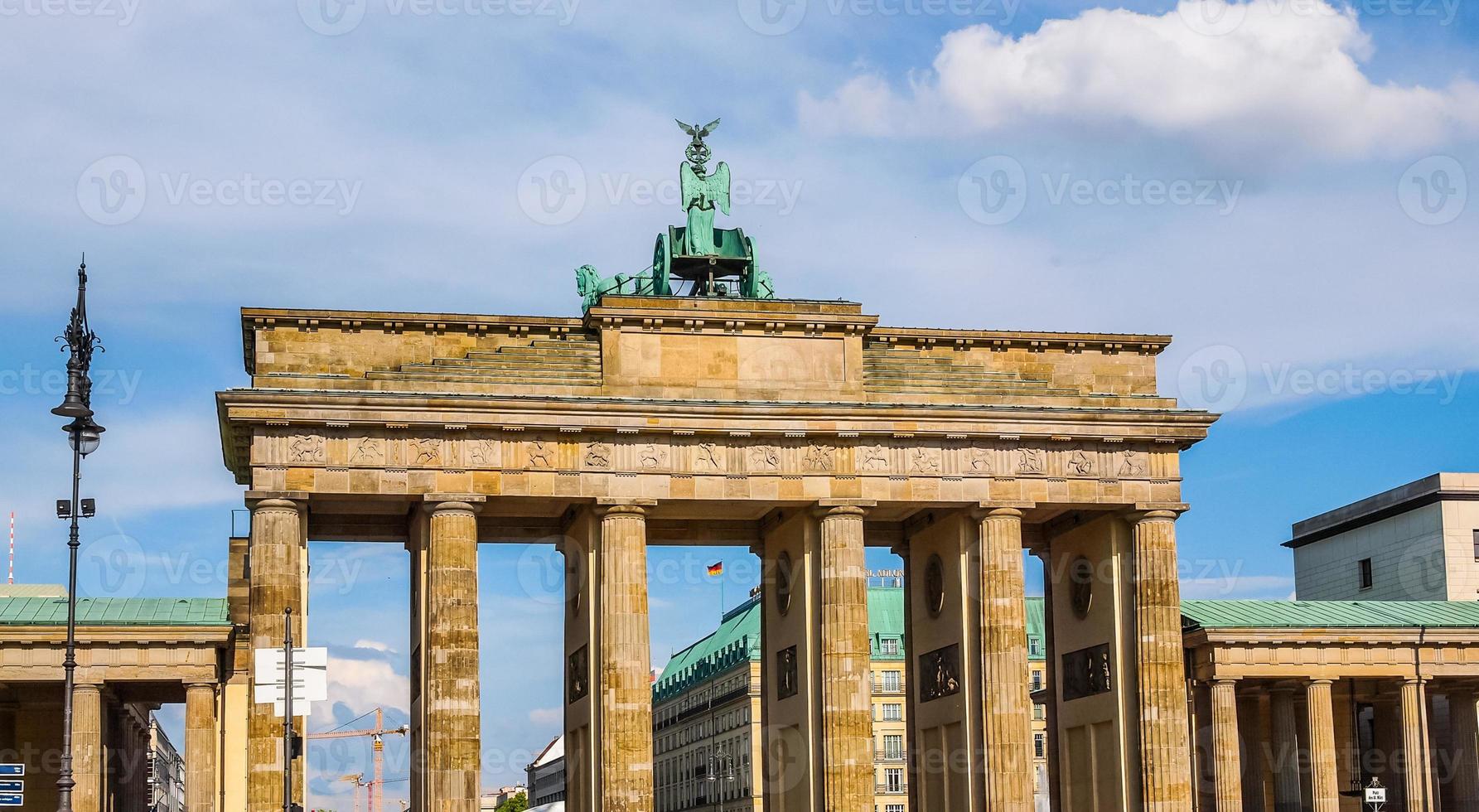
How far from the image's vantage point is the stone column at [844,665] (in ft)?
170

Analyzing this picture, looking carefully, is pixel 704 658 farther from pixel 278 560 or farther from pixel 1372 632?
pixel 278 560

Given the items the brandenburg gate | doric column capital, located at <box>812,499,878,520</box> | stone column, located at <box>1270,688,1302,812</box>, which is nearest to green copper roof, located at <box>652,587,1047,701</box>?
stone column, located at <box>1270,688,1302,812</box>

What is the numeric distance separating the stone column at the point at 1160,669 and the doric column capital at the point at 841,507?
327 inches

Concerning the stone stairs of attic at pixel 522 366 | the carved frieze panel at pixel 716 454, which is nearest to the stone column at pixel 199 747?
the carved frieze panel at pixel 716 454

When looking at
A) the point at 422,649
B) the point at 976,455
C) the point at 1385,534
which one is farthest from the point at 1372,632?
the point at 422,649

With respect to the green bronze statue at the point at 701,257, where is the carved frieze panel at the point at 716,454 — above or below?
below

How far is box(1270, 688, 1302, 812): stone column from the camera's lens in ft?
226

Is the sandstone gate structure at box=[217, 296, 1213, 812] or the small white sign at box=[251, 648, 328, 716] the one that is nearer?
the small white sign at box=[251, 648, 328, 716]

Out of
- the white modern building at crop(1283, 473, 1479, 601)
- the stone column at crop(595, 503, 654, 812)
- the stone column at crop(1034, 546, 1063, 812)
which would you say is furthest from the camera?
the white modern building at crop(1283, 473, 1479, 601)

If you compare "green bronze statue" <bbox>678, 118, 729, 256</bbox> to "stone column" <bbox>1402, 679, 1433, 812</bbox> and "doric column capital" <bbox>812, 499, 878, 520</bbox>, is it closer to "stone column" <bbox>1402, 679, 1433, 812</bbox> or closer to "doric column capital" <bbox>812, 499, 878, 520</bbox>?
"doric column capital" <bbox>812, 499, 878, 520</bbox>

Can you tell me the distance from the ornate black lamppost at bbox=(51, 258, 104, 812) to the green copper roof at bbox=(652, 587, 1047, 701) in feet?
229

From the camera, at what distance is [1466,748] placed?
6938 centimetres

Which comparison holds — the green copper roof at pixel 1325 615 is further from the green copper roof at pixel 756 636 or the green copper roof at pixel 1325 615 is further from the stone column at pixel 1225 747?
the green copper roof at pixel 756 636

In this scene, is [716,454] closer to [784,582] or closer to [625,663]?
[784,582]
